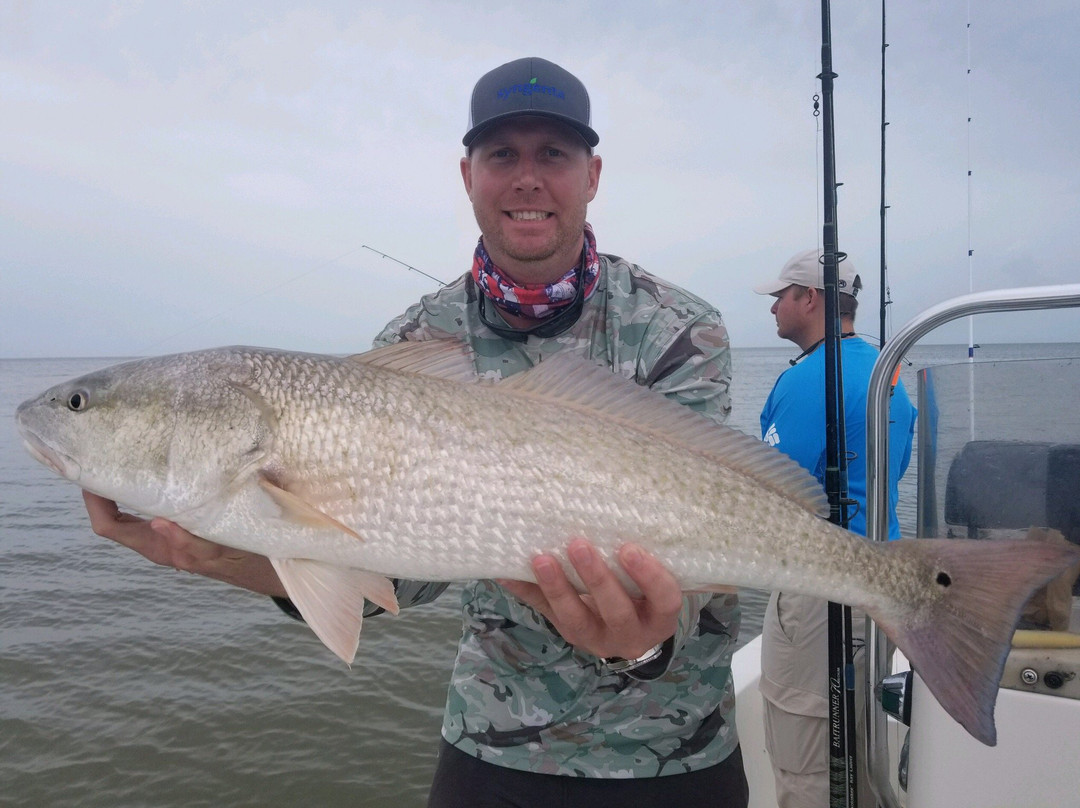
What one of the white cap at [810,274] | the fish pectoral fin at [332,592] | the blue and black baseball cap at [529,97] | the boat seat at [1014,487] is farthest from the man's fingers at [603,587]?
the white cap at [810,274]

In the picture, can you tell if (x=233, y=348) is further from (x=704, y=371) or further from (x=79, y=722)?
(x=79, y=722)

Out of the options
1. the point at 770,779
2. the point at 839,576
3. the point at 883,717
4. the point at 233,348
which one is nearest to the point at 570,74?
the point at 233,348

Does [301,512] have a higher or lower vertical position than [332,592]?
higher

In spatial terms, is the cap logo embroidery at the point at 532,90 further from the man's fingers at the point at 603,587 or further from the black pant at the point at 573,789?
the black pant at the point at 573,789

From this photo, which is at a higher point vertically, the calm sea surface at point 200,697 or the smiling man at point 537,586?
the smiling man at point 537,586

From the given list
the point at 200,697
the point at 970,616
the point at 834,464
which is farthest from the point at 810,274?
the point at 200,697

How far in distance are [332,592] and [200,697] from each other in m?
6.98

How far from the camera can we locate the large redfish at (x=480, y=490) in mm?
2082

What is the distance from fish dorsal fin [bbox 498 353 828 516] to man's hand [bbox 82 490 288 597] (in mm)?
1091

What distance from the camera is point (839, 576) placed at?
6.86 feet

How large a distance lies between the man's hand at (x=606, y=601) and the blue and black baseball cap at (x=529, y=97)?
1.59m

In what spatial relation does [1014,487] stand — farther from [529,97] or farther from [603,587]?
[529,97]

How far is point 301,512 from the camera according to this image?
211cm

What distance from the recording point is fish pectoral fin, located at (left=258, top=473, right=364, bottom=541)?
83.1 inches
